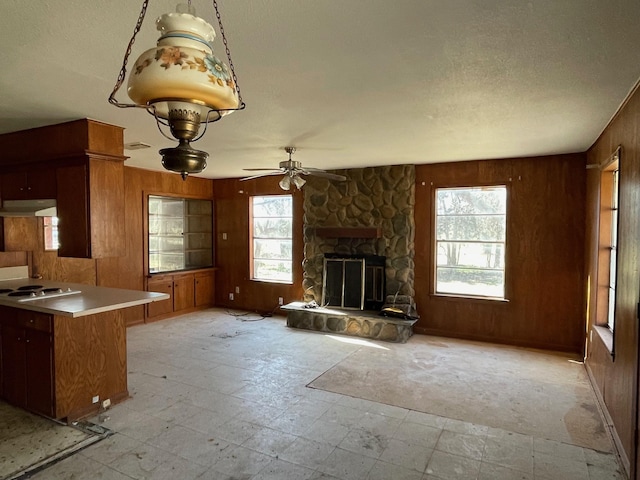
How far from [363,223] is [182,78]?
5156 millimetres

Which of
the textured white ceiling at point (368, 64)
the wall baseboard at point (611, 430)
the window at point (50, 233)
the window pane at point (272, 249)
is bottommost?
the wall baseboard at point (611, 430)

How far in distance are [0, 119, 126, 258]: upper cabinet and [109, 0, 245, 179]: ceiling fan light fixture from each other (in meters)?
2.60

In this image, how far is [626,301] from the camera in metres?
A: 2.72

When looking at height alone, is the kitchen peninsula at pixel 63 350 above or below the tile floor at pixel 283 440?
above

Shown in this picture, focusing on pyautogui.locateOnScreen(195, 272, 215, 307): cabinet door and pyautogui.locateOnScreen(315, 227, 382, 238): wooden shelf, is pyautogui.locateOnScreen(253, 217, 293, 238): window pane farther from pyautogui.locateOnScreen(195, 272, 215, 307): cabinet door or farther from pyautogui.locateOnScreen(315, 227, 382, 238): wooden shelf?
pyautogui.locateOnScreen(195, 272, 215, 307): cabinet door

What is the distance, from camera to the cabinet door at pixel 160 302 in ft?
A: 20.8

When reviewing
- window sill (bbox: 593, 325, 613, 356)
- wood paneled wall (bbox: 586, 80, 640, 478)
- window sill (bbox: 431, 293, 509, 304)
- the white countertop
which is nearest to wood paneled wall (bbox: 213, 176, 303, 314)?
window sill (bbox: 431, 293, 509, 304)

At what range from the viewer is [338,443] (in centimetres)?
285

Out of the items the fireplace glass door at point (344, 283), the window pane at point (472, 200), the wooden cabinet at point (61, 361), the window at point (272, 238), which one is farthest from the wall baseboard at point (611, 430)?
the window at point (272, 238)

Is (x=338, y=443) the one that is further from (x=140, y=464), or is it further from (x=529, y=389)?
(x=529, y=389)

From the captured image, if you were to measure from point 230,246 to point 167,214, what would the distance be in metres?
1.23

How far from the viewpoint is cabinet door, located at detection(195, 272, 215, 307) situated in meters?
7.21

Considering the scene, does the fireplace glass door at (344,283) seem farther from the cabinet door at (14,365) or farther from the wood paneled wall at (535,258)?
the cabinet door at (14,365)

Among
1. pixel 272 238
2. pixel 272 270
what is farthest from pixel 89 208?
pixel 272 270
